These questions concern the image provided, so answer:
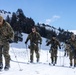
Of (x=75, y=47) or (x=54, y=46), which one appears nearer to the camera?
(x=75, y=47)

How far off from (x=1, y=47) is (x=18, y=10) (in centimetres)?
8256

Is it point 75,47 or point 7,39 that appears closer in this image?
point 7,39

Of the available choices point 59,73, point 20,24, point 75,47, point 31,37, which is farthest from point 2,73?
point 20,24

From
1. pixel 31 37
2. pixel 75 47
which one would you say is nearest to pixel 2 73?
pixel 31 37

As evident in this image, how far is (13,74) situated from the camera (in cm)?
1306

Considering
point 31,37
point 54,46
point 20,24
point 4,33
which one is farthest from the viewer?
point 20,24

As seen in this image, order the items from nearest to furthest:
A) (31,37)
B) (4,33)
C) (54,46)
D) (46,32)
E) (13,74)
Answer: (13,74) → (4,33) → (31,37) → (54,46) → (46,32)

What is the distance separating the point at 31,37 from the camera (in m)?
21.1

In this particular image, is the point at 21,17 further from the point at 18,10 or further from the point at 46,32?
the point at 46,32

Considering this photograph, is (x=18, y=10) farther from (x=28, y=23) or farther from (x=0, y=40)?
(x=0, y=40)

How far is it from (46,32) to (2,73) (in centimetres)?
9868

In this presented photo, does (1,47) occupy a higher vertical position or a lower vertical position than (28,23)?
lower

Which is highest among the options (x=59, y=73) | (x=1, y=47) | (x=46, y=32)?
(x=46, y=32)

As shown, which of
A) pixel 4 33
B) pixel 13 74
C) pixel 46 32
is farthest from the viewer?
pixel 46 32
